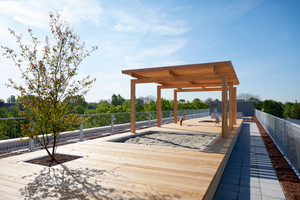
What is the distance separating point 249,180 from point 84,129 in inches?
281

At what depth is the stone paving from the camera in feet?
10.6

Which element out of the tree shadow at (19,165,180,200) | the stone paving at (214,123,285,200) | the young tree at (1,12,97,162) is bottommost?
the stone paving at (214,123,285,200)

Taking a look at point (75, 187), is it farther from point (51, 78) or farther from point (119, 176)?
point (51, 78)

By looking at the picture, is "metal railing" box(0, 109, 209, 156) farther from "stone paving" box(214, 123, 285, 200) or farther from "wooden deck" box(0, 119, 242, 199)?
"stone paving" box(214, 123, 285, 200)

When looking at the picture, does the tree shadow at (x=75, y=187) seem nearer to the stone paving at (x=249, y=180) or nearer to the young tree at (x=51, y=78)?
the young tree at (x=51, y=78)

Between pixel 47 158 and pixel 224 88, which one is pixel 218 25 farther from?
pixel 47 158

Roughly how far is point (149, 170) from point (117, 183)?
29.0 inches

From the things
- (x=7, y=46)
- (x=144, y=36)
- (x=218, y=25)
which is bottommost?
(x=7, y=46)

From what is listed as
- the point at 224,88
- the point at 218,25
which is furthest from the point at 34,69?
the point at 218,25

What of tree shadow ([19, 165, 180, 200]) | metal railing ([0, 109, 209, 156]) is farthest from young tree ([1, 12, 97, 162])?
tree shadow ([19, 165, 180, 200])

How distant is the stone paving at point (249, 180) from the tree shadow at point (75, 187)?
1.58m

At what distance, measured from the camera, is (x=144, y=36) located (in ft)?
33.4

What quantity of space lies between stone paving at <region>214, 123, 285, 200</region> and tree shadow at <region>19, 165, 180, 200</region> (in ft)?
5.20

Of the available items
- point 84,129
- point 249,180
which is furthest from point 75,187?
point 84,129
